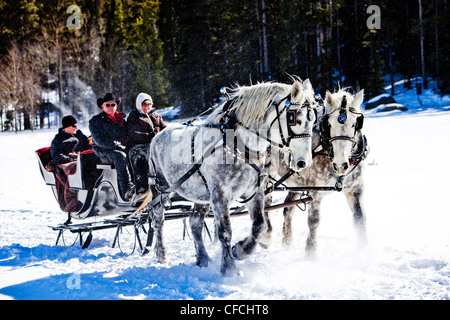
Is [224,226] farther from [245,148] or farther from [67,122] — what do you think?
[67,122]

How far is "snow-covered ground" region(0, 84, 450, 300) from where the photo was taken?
4.16m

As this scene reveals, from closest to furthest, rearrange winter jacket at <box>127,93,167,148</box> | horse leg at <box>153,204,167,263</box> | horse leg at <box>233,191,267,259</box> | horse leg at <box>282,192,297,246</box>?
horse leg at <box>233,191,267,259</box> < horse leg at <box>153,204,167,263</box> < horse leg at <box>282,192,297,246</box> < winter jacket at <box>127,93,167,148</box>

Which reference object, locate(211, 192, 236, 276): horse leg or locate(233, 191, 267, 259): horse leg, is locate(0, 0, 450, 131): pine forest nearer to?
locate(233, 191, 267, 259): horse leg

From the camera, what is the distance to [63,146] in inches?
264

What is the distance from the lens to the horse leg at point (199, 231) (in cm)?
525

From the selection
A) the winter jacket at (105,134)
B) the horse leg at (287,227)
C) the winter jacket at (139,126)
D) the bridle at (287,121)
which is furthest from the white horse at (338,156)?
the winter jacket at (105,134)

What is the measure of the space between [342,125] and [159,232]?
276cm

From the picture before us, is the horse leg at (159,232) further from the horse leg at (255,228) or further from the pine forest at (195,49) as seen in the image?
the pine forest at (195,49)

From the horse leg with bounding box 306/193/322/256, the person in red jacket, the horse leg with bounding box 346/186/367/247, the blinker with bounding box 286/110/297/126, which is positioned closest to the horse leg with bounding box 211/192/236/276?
the blinker with bounding box 286/110/297/126

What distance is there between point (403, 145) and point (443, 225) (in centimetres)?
851

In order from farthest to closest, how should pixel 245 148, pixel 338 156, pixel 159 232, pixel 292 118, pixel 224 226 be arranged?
pixel 159 232, pixel 338 156, pixel 224 226, pixel 245 148, pixel 292 118

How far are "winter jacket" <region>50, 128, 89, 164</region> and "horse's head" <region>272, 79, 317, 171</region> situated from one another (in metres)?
3.90

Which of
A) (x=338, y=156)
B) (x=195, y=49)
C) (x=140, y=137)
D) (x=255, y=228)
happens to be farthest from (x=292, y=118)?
(x=195, y=49)

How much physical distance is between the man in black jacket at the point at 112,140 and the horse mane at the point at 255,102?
2203 mm
